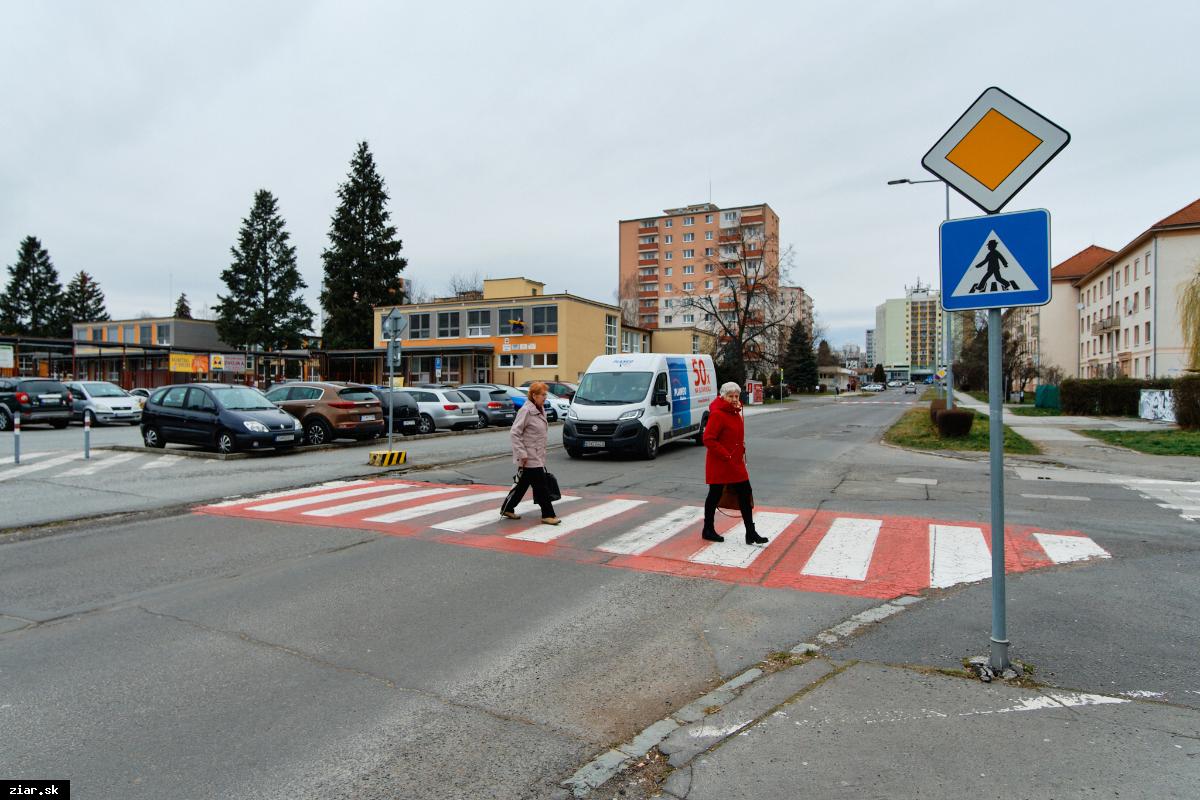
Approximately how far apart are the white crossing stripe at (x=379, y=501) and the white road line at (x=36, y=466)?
717 cm

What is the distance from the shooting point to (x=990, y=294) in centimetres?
417

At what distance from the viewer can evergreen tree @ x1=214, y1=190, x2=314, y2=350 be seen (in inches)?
2576

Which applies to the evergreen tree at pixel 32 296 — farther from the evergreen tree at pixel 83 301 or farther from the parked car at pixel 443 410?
the parked car at pixel 443 410

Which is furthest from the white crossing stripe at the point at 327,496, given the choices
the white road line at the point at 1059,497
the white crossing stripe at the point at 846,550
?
the white road line at the point at 1059,497

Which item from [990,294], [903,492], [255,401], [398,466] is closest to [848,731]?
[990,294]

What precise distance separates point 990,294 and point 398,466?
39.9 feet

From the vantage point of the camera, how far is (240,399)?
16.8m

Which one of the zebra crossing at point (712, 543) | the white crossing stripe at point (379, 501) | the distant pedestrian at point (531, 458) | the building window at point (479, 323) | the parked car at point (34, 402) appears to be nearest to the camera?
the zebra crossing at point (712, 543)

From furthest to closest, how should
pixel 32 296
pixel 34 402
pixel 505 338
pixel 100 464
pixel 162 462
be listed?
1. pixel 32 296
2. pixel 505 338
3. pixel 34 402
4. pixel 162 462
5. pixel 100 464

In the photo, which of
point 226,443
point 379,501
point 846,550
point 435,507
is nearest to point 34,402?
point 226,443

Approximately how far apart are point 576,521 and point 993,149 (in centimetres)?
617

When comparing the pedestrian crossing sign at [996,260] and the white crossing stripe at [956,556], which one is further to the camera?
the white crossing stripe at [956,556]

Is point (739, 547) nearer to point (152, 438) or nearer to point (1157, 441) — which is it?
point (152, 438)

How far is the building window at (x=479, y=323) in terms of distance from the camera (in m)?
58.7
